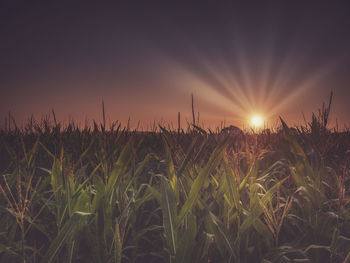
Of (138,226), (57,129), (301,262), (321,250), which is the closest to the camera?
(301,262)

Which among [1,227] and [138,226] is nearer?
[1,227]

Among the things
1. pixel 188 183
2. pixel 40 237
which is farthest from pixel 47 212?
pixel 188 183

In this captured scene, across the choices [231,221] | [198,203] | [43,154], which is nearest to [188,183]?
[198,203]

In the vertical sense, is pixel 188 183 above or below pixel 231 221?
above

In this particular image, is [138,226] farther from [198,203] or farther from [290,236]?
[290,236]

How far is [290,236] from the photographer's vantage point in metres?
1.40

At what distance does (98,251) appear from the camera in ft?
3.59

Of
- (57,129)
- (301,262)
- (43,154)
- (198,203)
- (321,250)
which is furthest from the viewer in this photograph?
(57,129)

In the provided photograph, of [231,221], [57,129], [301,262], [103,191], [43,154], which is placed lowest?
[301,262]

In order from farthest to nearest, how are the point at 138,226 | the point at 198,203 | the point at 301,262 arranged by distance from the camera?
the point at 138,226 → the point at 198,203 → the point at 301,262

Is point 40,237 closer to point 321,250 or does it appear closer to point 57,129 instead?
point 321,250

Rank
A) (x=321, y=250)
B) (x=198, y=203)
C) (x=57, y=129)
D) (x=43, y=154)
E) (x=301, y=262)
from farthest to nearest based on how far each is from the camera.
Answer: (x=57, y=129) < (x=43, y=154) < (x=198, y=203) < (x=321, y=250) < (x=301, y=262)

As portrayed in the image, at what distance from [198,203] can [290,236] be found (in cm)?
51

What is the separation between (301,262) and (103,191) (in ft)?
2.84
